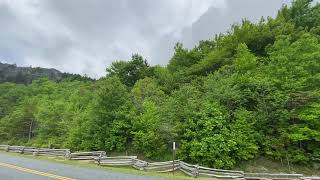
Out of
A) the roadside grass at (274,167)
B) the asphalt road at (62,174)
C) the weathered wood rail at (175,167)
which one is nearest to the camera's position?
the asphalt road at (62,174)

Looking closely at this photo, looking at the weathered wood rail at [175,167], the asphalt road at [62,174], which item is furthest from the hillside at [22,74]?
the asphalt road at [62,174]

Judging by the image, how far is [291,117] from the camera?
2591 centimetres

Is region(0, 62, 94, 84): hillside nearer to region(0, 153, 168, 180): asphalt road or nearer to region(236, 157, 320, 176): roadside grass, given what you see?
region(236, 157, 320, 176): roadside grass

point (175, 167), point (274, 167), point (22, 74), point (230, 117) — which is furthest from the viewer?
point (22, 74)

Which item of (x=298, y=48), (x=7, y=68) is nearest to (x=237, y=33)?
(x=298, y=48)

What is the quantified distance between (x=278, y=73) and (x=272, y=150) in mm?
6966

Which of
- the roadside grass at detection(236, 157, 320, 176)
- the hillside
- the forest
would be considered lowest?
the roadside grass at detection(236, 157, 320, 176)

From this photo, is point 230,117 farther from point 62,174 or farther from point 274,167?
point 62,174

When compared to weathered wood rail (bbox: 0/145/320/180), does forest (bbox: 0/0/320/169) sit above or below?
above

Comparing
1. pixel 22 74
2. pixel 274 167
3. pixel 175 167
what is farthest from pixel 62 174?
pixel 22 74

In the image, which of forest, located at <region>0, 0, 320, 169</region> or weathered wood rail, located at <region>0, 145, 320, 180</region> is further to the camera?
forest, located at <region>0, 0, 320, 169</region>

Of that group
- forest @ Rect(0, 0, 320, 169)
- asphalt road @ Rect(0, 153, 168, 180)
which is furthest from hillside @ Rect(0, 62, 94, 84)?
A: asphalt road @ Rect(0, 153, 168, 180)

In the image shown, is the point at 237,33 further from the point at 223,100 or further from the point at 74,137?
the point at 74,137

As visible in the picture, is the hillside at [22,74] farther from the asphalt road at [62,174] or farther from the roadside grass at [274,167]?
the asphalt road at [62,174]
